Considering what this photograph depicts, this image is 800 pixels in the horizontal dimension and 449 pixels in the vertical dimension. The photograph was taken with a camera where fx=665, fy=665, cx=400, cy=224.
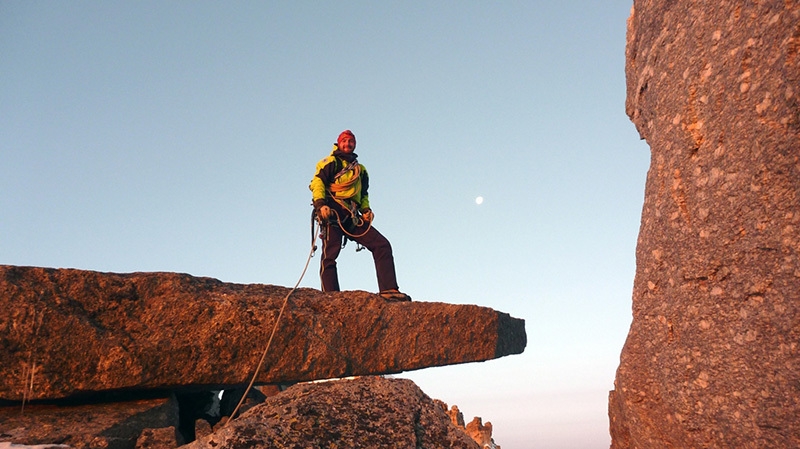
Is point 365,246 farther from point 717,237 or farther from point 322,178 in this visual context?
point 717,237

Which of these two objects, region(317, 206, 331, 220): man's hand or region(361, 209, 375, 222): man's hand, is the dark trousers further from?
region(317, 206, 331, 220): man's hand

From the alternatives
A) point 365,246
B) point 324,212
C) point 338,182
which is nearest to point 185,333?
point 324,212

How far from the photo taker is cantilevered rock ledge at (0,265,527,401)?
23.0ft

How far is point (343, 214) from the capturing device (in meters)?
10.5

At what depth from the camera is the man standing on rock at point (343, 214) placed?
1013 cm

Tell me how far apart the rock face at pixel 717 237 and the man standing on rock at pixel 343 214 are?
4.10 m

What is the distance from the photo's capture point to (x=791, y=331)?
517cm

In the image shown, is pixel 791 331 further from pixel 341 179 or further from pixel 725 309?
pixel 341 179

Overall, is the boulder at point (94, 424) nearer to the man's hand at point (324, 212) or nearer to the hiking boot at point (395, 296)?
the hiking boot at point (395, 296)

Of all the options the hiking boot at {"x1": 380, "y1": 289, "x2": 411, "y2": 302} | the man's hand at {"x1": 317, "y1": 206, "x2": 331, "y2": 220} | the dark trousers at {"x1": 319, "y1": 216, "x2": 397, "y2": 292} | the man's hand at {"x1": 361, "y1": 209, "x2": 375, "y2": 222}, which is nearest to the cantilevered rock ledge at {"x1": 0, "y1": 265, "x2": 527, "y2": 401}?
the hiking boot at {"x1": 380, "y1": 289, "x2": 411, "y2": 302}

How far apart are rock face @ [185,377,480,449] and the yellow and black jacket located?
4470 millimetres

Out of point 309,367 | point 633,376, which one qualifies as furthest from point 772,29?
point 309,367

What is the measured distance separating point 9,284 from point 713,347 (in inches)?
274

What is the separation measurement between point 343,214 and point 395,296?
1.72m
